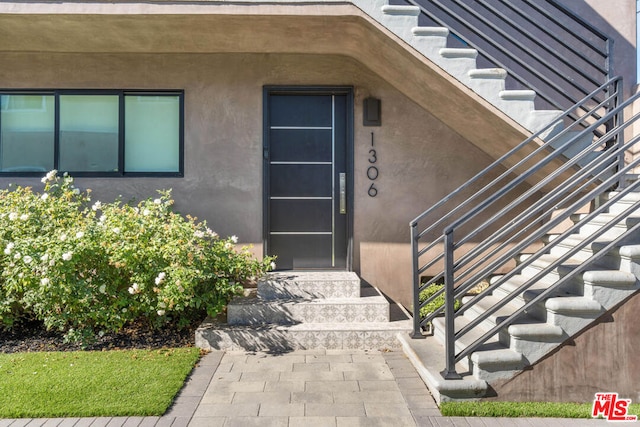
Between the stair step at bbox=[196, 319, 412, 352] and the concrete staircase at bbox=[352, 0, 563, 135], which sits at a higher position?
the concrete staircase at bbox=[352, 0, 563, 135]

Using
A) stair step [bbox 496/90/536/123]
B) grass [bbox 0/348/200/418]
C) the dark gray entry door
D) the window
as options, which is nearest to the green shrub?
the dark gray entry door

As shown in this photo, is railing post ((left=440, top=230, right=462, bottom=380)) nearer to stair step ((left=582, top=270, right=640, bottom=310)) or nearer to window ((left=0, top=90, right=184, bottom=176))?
stair step ((left=582, top=270, right=640, bottom=310))

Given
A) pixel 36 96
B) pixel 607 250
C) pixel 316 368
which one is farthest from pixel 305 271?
pixel 36 96

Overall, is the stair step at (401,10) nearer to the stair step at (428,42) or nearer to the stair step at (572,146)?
the stair step at (428,42)

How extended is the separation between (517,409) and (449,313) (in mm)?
794

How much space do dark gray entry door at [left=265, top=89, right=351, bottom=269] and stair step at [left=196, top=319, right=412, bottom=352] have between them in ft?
5.24

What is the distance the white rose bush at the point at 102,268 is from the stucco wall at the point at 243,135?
988 millimetres

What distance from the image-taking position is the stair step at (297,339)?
4.46 metres

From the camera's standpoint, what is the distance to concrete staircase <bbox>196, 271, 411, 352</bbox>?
14.7 feet

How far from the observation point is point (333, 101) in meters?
6.02

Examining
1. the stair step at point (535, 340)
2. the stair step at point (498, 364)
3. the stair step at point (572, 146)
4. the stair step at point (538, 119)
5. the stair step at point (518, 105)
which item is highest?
the stair step at point (518, 105)

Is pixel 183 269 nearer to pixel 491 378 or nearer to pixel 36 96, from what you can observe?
pixel 491 378

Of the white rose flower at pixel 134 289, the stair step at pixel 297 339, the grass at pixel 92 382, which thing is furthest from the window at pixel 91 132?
the grass at pixel 92 382

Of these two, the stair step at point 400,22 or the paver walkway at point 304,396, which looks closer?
the paver walkway at point 304,396
